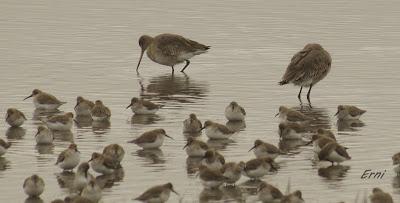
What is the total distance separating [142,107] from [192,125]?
2750mm

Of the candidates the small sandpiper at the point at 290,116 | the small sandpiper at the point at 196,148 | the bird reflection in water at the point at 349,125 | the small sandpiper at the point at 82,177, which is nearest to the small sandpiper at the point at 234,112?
the small sandpiper at the point at 290,116

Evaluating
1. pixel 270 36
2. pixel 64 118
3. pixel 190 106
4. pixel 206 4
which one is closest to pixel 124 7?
pixel 206 4

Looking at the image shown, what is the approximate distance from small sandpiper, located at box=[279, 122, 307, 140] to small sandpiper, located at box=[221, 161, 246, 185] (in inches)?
172

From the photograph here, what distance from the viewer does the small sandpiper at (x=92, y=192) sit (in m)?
20.4

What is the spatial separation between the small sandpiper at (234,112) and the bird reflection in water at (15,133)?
4.71 meters

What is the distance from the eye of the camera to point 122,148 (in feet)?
78.9

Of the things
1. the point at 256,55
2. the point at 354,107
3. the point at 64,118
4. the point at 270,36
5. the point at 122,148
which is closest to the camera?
the point at 122,148

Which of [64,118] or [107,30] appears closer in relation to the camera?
[64,118]

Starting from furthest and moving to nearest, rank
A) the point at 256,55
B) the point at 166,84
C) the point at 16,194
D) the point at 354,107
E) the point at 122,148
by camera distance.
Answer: the point at 256,55 < the point at 166,84 < the point at 354,107 < the point at 122,148 < the point at 16,194

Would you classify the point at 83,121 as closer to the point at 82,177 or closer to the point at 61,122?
the point at 61,122

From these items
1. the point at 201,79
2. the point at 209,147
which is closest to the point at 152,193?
the point at 209,147

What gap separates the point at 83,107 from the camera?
2930 cm

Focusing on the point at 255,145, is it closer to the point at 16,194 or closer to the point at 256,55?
the point at 16,194

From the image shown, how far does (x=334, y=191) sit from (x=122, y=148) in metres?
4.35
